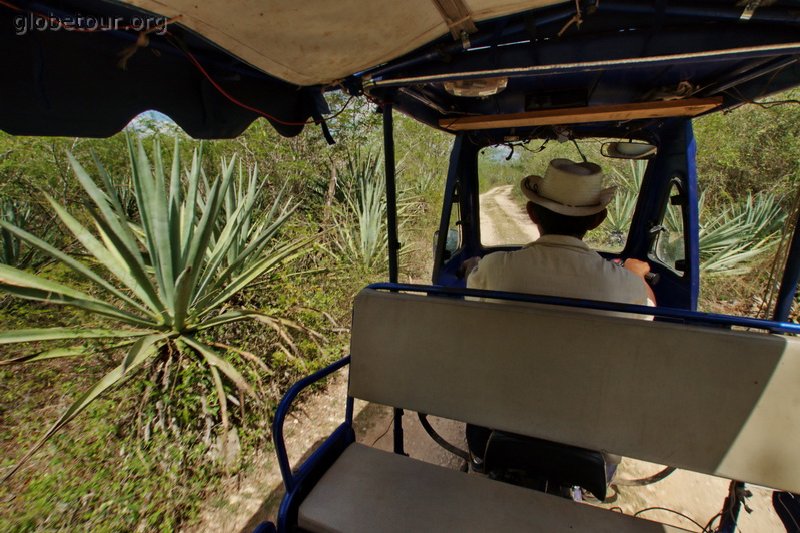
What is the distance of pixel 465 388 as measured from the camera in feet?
4.90

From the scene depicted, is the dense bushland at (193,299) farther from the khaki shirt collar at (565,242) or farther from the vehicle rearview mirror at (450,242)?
the khaki shirt collar at (565,242)

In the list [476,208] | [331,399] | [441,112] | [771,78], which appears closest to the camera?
[771,78]

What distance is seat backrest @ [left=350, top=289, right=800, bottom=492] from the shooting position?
3.77 ft

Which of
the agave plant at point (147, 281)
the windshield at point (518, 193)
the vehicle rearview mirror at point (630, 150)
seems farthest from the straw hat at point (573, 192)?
the agave plant at point (147, 281)

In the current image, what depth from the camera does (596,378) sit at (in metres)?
1.31

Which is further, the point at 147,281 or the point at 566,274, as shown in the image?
the point at 147,281

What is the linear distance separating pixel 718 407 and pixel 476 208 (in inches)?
93.4

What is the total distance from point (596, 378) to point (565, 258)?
0.49 metres

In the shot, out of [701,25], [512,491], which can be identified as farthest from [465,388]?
[701,25]

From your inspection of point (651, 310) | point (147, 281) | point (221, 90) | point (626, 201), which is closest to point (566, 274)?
point (651, 310)

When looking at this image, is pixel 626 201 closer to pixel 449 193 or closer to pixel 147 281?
pixel 449 193

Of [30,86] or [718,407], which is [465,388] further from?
[30,86]

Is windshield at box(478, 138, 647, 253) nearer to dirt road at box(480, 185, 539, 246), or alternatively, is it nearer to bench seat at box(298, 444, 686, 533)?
dirt road at box(480, 185, 539, 246)

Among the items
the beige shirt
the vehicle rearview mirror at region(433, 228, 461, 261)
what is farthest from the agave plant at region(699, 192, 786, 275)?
the beige shirt
